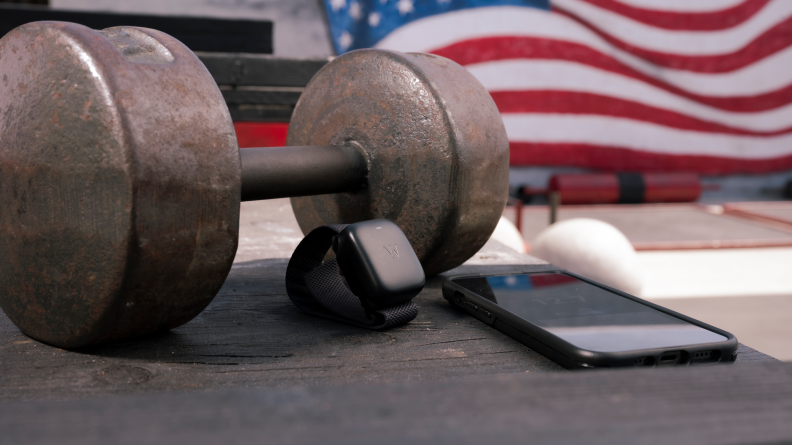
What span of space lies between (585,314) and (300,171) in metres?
0.46

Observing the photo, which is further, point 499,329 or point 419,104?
point 419,104

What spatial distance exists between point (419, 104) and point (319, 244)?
27cm

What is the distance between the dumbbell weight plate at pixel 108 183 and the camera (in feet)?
1.95

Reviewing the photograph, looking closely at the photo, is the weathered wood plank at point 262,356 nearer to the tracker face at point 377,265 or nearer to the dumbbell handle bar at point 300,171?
the tracker face at point 377,265

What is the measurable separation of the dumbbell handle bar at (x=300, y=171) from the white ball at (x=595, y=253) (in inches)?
42.2

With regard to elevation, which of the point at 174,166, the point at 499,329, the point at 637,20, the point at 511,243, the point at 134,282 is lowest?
the point at 511,243

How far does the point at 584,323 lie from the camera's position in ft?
2.32

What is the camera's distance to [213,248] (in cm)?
67

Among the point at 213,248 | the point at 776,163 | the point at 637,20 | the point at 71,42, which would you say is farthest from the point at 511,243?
the point at 776,163

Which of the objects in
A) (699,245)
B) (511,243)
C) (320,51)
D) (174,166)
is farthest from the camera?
(320,51)

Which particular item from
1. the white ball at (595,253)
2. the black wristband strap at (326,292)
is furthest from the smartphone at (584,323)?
the white ball at (595,253)

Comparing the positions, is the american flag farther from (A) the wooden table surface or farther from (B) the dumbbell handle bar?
(A) the wooden table surface

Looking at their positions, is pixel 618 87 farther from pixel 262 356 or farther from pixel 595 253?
pixel 262 356

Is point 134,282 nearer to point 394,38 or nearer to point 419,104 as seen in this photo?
point 419,104
